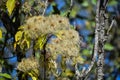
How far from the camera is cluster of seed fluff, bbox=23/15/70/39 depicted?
6.49 ft

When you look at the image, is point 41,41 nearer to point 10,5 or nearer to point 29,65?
point 29,65

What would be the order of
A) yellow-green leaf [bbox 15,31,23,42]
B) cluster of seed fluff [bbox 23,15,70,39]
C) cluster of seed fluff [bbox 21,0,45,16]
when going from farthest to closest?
cluster of seed fluff [bbox 21,0,45,16]
yellow-green leaf [bbox 15,31,23,42]
cluster of seed fluff [bbox 23,15,70,39]

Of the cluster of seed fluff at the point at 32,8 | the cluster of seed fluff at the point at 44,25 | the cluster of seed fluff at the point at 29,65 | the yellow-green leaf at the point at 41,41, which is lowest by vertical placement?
the cluster of seed fluff at the point at 29,65

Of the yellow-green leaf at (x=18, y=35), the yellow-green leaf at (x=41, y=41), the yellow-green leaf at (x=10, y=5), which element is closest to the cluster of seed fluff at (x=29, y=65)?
the yellow-green leaf at (x=41, y=41)

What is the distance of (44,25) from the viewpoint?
1979 millimetres

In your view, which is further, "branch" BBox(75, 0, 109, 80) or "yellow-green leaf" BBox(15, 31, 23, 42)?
"yellow-green leaf" BBox(15, 31, 23, 42)

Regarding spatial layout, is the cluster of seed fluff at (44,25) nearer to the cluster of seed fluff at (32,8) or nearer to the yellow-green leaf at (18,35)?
the yellow-green leaf at (18,35)

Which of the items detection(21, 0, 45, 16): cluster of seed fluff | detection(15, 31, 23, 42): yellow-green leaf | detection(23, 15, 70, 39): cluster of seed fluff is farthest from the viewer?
detection(21, 0, 45, 16): cluster of seed fluff

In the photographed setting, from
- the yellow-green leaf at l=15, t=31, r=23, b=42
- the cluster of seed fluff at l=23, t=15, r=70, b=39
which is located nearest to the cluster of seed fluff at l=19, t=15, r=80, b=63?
the cluster of seed fluff at l=23, t=15, r=70, b=39

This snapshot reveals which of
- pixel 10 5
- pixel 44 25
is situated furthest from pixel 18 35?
pixel 44 25

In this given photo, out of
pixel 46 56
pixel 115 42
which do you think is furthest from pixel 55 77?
pixel 115 42

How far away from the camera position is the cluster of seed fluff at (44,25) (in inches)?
77.9

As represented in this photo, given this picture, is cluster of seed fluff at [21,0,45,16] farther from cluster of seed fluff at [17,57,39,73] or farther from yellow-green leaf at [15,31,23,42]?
cluster of seed fluff at [17,57,39,73]

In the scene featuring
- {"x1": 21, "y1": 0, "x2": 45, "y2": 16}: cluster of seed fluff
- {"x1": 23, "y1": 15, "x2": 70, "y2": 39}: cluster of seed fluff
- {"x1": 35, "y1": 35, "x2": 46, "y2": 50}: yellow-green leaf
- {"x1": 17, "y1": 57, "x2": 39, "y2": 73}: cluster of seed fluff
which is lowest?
{"x1": 17, "y1": 57, "x2": 39, "y2": 73}: cluster of seed fluff
